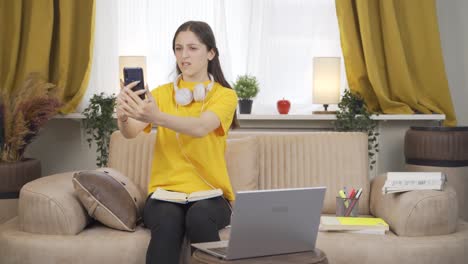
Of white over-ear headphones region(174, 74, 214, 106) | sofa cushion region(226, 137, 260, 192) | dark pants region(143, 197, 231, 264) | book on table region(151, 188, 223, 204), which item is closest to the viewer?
dark pants region(143, 197, 231, 264)

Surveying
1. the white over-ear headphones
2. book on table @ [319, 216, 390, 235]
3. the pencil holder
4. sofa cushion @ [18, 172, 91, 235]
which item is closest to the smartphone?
the white over-ear headphones

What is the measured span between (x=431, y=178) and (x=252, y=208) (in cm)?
124

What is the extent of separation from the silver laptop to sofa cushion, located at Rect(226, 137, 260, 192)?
1020 millimetres

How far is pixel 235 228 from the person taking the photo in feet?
5.71

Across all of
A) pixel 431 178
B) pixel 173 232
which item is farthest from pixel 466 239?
pixel 173 232

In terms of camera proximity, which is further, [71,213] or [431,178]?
[431,178]

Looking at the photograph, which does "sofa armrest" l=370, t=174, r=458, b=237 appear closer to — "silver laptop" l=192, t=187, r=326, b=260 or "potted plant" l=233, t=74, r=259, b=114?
"silver laptop" l=192, t=187, r=326, b=260

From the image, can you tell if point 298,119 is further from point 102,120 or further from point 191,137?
point 191,137

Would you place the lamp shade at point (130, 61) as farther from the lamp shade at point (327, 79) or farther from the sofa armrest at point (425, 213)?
the sofa armrest at point (425, 213)

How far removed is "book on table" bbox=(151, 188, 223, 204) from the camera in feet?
7.93

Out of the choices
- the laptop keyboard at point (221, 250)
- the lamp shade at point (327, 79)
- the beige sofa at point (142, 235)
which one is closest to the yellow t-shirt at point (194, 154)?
the beige sofa at point (142, 235)

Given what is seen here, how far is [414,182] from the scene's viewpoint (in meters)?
2.68

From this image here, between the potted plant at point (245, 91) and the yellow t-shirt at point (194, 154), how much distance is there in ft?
3.90

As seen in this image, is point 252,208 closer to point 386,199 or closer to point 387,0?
point 386,199
